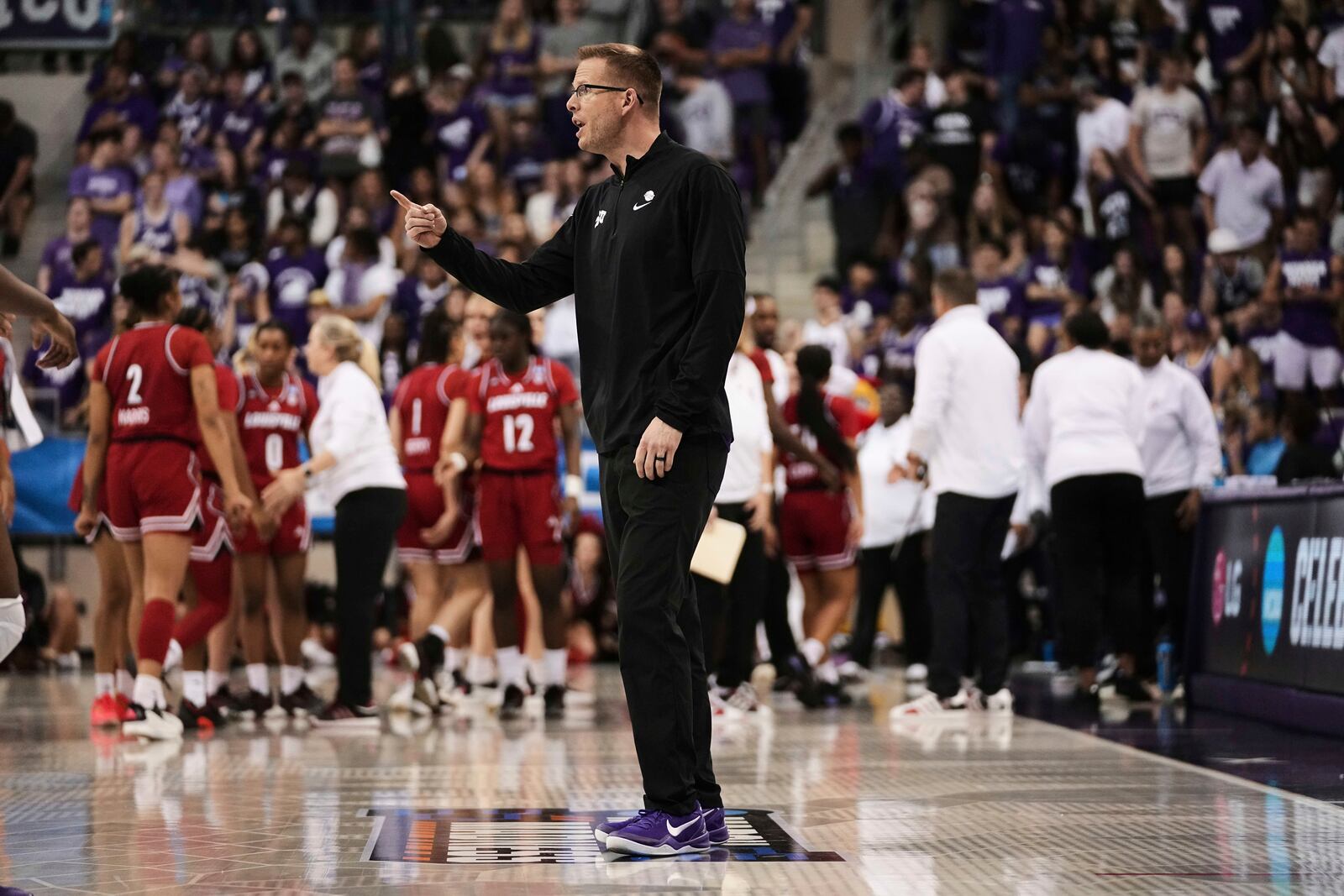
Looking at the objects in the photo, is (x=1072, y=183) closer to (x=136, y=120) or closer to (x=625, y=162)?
(x=136, y=120)

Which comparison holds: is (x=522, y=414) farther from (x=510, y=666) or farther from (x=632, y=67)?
(x=632, y=67)

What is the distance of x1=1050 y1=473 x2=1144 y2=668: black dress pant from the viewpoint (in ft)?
31.9

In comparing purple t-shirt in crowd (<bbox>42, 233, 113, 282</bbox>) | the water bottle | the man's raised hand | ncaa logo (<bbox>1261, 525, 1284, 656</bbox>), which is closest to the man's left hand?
the man's raised hand

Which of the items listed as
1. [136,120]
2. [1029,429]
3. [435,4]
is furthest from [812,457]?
[435,4]

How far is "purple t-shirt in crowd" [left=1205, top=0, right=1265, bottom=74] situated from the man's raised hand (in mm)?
13746

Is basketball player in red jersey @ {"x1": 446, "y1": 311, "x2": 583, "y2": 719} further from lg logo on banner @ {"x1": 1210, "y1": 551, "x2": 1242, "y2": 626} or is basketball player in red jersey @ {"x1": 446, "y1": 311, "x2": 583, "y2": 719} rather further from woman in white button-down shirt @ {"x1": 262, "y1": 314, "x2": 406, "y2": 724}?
lg logo on banner @ {"x1": 1210, "y1": 551, "x2": 1242, "y2": 626}

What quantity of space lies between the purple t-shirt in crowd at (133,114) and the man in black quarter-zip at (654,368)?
14.3 metres

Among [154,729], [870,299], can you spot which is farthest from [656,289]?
[870,299]

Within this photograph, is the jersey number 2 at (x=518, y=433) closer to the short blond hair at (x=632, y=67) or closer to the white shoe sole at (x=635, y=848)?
the short blond hair at (x=632, y=67)

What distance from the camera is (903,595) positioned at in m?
11.7

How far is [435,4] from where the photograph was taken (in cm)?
2062

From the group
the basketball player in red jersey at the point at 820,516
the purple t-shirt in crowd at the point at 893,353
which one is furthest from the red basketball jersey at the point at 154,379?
the purple t-shirt in crowd at the point at 893,353

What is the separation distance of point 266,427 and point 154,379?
1.17m

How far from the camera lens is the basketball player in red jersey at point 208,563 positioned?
8.48 m
